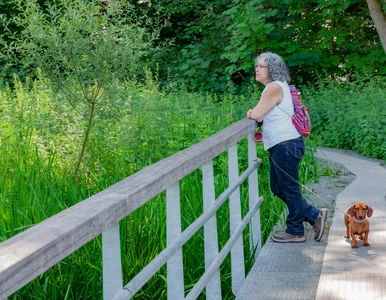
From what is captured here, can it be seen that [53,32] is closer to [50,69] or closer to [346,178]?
[50,69]

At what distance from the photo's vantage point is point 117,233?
6.51 feet

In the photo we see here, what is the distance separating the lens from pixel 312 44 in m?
19.6

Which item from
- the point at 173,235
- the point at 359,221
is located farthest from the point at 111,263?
the point at 359,221

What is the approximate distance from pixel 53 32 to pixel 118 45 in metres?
0.74

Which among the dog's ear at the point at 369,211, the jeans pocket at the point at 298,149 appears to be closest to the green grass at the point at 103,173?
the jeans pocket at the point at 298,149

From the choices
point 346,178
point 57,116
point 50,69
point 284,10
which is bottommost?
point 346,178

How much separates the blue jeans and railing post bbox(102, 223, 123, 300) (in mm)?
3254

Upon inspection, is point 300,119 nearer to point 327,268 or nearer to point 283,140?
point 283,140

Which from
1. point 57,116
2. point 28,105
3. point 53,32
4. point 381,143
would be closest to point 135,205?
point 53,32

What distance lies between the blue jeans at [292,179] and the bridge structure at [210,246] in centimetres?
16

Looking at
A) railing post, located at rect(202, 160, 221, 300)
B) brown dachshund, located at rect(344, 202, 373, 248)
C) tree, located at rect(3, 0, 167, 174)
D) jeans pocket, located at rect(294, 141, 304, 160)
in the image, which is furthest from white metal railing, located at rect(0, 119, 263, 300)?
tree, located at rect(3, 0, 167, 174)

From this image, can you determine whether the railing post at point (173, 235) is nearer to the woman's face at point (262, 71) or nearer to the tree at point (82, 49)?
the woman's face at point (262, 71)

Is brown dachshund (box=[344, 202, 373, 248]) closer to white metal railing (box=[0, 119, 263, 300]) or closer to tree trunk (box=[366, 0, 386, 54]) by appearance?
white metal railing (box=[0, 119, 263, 300])

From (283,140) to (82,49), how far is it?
303 cm
